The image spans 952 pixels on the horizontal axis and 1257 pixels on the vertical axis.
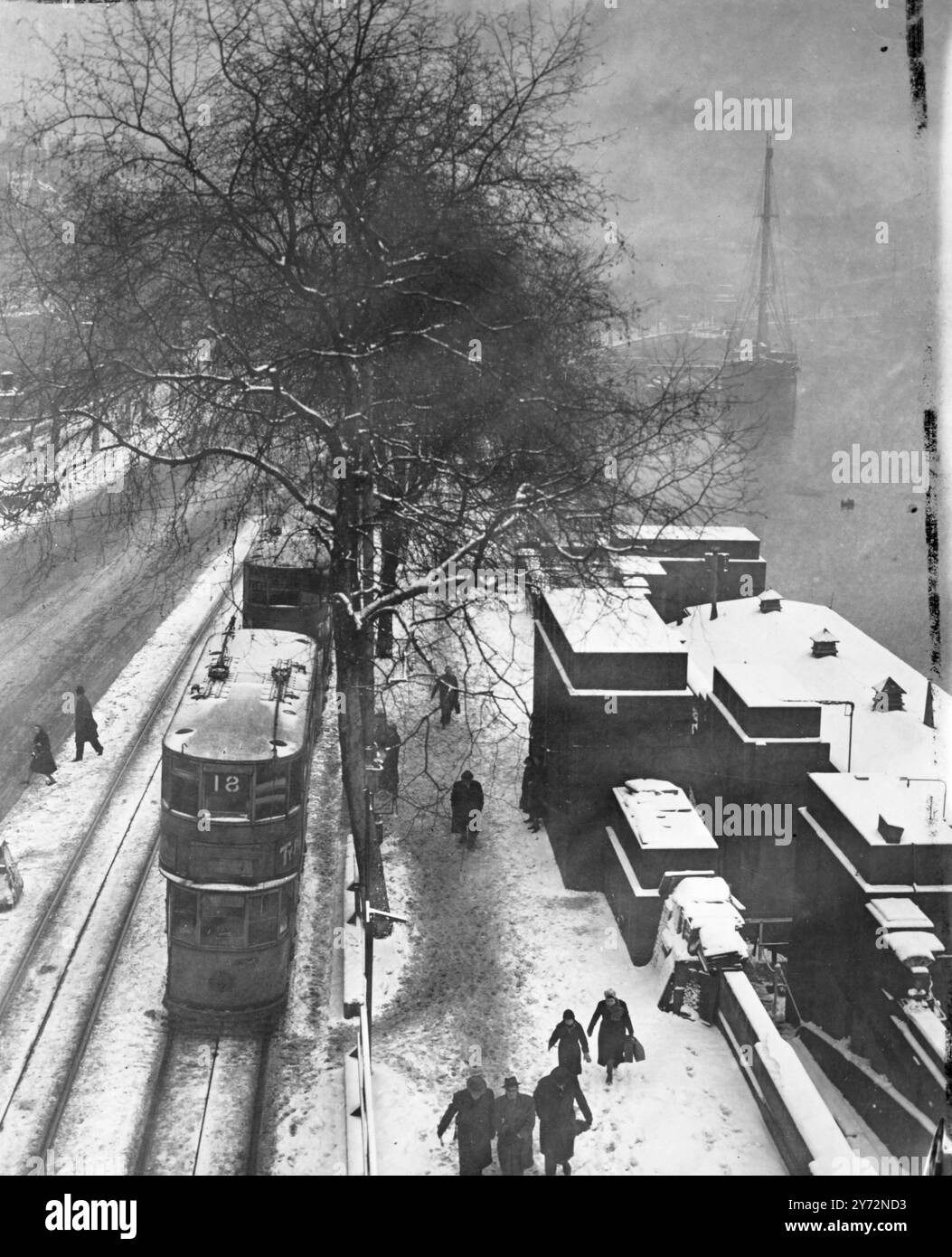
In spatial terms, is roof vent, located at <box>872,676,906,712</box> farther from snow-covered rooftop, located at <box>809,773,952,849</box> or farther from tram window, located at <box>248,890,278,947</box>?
tram window, located at <box>248,890,278,947</box>

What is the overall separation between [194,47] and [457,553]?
6.22 m

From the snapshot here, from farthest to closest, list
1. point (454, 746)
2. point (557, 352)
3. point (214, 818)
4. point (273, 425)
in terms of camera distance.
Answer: point (454, 746)
point (557, 352)
point (273, 425)
point (214, 818)

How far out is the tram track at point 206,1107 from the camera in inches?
461

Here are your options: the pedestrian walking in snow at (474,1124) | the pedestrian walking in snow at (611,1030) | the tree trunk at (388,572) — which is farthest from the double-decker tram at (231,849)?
the pedestrian walking in snow at (611,1030)

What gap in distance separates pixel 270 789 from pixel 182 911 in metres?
1.73

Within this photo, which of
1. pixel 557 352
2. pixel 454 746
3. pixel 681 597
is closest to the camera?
pixel 557 352

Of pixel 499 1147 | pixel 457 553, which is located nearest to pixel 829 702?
pixel 457 553

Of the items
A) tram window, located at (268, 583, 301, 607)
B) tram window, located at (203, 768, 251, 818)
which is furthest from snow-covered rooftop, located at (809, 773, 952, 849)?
tram window, located at (203, 768, 251, 818)

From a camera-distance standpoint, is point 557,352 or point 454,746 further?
point 454,746

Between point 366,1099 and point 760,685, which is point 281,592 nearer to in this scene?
point 760,685

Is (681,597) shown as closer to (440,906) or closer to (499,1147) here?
(440,906)

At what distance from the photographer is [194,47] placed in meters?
13.6

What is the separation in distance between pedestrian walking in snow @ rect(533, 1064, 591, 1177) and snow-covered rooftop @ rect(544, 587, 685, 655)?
290 inches

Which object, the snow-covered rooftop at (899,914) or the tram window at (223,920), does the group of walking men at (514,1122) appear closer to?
the tram window at (223,920)
